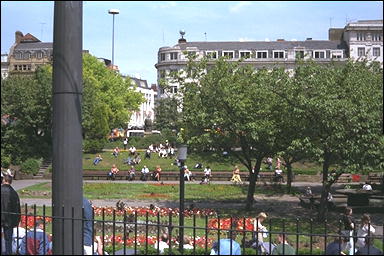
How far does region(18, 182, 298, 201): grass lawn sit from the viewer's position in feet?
104

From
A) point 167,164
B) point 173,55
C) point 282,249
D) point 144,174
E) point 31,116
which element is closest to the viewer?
point 282,249

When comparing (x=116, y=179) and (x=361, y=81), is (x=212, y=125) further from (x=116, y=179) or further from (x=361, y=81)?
(x=116, y=179)

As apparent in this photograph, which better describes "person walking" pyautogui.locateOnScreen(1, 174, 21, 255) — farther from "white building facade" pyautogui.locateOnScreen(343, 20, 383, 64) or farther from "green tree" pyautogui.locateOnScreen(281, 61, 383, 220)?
"white building facade" pyautogui.locateOnScreen(343, 20, 383, 64)

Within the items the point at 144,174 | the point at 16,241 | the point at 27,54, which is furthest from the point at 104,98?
the point at 16,241

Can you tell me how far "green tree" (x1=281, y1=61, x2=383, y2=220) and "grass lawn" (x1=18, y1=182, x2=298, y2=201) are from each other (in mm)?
12037

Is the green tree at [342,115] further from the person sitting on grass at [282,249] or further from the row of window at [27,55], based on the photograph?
the row of window at [27,55]

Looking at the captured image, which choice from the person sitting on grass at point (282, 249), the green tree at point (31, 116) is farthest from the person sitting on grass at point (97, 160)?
the person sitting on grass at point (282, 249)

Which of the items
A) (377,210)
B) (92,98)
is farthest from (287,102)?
(92,98)

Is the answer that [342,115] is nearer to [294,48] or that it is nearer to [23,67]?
[294,48]

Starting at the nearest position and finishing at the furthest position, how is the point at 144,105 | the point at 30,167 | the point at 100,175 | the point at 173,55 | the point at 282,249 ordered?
the point at 282,249 < the point at 100,175 < the point at 30,167 < the point at 173,55 < the point at 144,105

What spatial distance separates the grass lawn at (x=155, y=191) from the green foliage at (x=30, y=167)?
7268mm

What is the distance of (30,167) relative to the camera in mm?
45500

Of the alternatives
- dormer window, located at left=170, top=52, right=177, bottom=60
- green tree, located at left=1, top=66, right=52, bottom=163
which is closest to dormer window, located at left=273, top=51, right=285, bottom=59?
dormer window, located at left=170, top=52, right=177, bottom=60

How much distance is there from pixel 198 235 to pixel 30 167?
102ft
